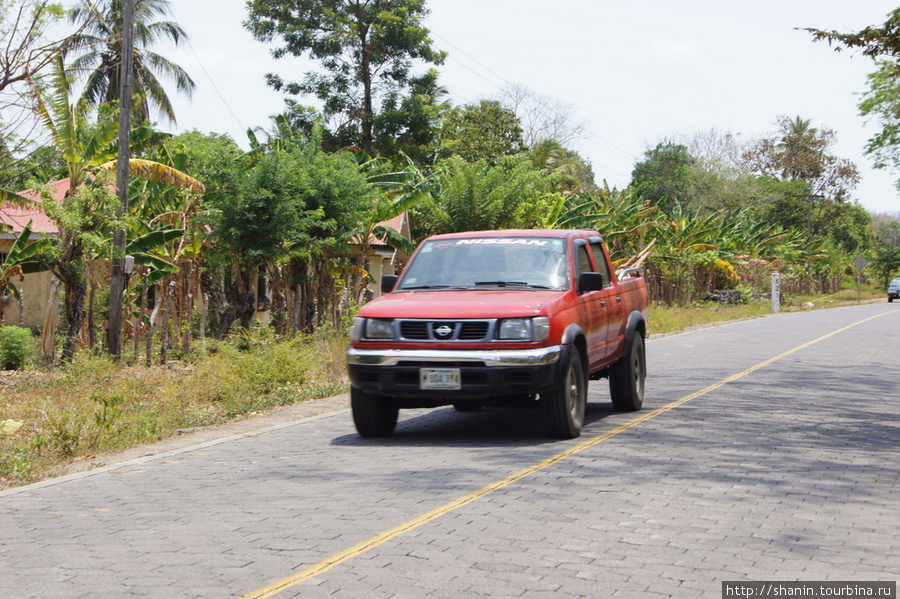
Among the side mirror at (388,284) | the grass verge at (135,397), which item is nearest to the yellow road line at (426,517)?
the side mirror at (388,284)

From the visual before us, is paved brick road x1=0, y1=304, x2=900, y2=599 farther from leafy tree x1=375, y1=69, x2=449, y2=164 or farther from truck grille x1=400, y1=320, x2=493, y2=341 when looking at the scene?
leafy tree x1=375, y1=69, x2=449, y2=164

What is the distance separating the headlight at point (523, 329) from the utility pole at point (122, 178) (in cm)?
1188

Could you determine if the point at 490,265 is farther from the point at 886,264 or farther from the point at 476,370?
the point at 886,264

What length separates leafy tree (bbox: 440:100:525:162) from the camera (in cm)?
5088

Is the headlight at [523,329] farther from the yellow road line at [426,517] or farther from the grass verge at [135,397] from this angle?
the grass verge at [135,397]

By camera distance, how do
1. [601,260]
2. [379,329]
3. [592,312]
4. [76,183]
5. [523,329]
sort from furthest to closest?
[76,183] < [601,260] < [592,312] < [379,329] < [523,329]

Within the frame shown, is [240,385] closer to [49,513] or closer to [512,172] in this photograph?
[49,513]

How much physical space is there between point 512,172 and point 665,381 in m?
13.4

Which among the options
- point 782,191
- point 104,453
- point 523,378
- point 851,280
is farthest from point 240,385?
point 851,280

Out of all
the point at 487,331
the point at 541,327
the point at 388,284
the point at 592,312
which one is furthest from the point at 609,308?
the point at 487,331

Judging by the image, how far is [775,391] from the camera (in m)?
14.4

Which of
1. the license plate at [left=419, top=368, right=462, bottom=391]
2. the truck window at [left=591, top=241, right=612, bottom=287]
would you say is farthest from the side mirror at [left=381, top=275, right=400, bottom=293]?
the truck window at [left=591, top=241, right=612, bottom=287]

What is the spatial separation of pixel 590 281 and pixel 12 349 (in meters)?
15.5

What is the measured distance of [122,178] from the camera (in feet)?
64.4
